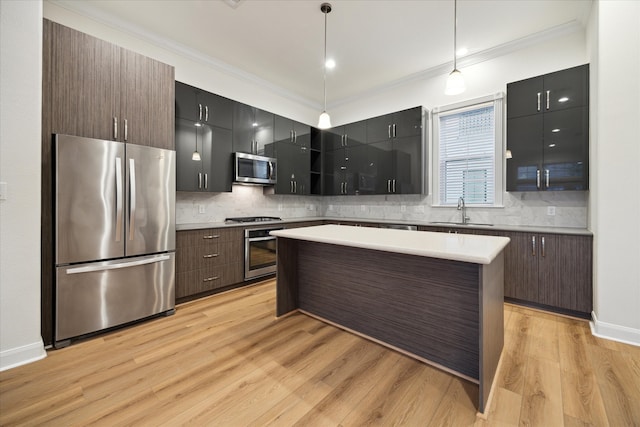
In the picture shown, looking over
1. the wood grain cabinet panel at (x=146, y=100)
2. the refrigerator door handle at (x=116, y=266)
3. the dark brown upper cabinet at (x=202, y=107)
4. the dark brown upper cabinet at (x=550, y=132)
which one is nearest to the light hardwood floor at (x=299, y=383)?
the refrigerator door handle at (x=116, y=266)

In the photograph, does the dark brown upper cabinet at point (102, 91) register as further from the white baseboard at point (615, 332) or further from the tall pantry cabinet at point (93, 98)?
the white baseboard at point (615, 332)

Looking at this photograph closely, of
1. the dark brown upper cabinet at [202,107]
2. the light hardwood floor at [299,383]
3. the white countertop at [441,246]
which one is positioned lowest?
the light hardwood floor at [299,383]

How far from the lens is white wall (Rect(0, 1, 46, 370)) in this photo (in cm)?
192

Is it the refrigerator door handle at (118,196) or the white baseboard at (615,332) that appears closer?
the white baseboard at (615,332)

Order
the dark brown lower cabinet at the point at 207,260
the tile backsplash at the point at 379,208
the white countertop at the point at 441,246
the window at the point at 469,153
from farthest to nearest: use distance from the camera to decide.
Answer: the window at the point at 469,153, the tile backsplash at the point at 379,208, the dark brown lower cabinet at the point at 207,260, the white countertop at the point at 441,246

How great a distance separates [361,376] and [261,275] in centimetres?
241

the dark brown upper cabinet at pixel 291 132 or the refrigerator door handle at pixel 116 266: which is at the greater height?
the dark brown upper cabinet at pixel 291 132

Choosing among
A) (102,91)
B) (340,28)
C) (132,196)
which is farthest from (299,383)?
(340,28)

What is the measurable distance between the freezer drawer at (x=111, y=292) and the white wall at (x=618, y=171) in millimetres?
4049

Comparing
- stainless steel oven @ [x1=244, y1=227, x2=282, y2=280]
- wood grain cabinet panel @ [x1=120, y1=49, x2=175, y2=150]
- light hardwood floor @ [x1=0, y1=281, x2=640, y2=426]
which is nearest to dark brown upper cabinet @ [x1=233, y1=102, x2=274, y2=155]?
wood grain cabinet panel @ [x1=120, y1=49, x2=175, y2=150]

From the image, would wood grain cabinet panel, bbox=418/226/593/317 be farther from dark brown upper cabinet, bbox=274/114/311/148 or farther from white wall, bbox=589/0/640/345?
dark brown upper cabinet, bbox=274/114/311/148

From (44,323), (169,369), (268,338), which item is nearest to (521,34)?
(268,338)

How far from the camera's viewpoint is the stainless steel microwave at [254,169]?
152 inches

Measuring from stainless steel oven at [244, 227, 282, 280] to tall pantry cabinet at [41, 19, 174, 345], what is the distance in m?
1.51
